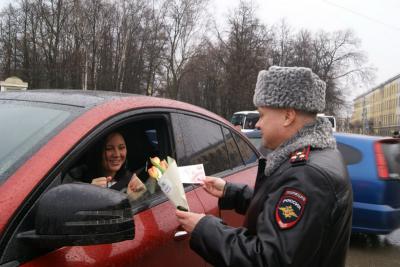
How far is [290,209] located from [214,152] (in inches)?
60.1

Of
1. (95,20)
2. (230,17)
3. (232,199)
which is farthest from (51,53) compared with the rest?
(232,199)

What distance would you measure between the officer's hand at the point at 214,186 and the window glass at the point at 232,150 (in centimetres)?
83

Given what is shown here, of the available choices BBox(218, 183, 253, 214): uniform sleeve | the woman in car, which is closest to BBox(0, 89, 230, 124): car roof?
the woman in car

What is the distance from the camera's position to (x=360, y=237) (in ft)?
22.8

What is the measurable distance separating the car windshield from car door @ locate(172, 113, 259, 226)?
2.64 ft

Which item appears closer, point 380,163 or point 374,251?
point 380,163

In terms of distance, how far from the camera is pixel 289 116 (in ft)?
6.13

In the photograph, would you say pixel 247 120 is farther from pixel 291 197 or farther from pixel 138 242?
pixel 291 197

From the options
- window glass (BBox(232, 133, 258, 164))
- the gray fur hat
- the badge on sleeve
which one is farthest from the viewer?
window glass (BBox(232, 133, 258, 164))

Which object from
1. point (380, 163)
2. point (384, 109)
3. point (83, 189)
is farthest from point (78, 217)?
point (384, 109)

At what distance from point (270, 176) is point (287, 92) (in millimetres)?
345

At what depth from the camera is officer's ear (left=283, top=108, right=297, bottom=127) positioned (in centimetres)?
186

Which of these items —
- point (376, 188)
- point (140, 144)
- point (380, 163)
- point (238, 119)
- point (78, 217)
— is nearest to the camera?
point (78, 217)

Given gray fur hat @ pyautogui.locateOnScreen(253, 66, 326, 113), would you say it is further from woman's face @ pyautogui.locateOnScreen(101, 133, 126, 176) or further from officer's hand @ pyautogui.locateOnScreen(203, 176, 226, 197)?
woman's face @ pyautogui.locateOnScreen(101, 133, 126, 176)
